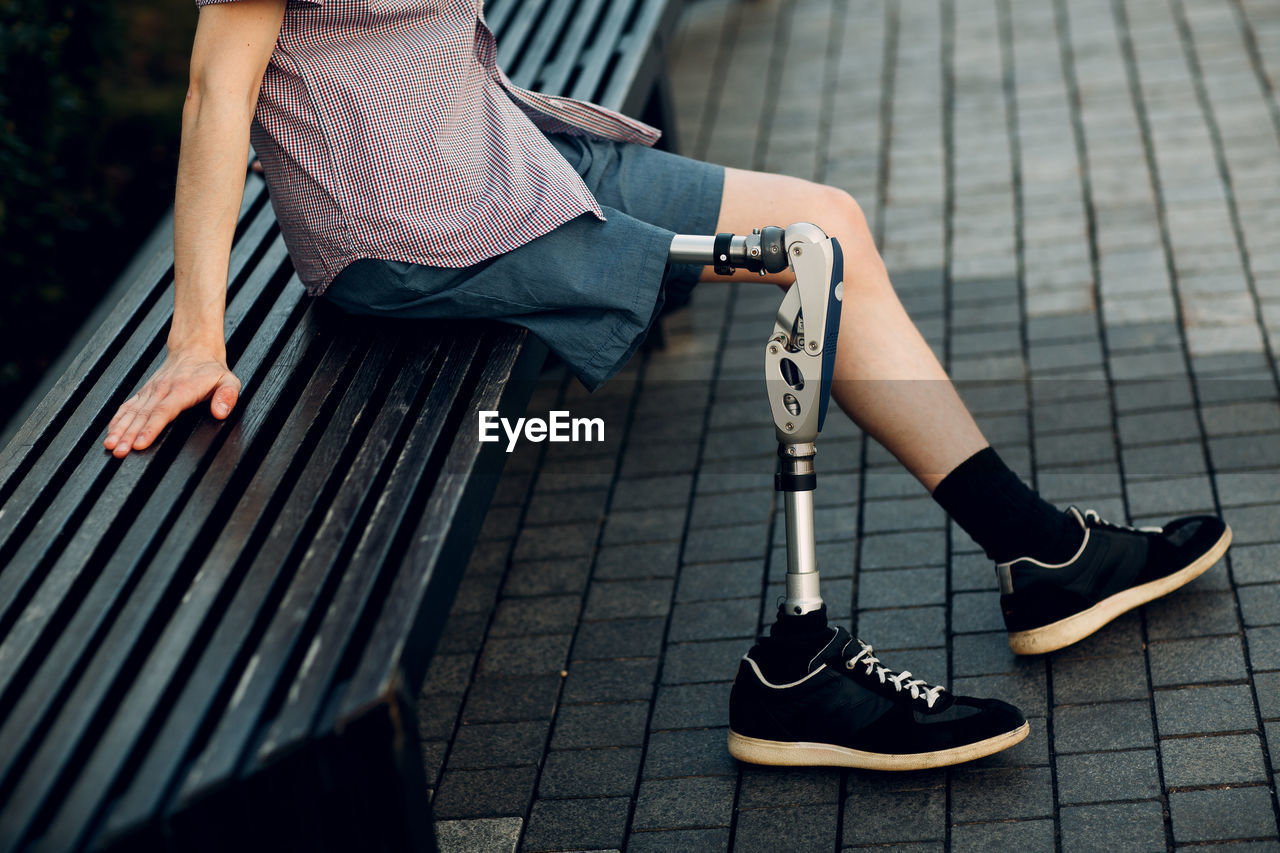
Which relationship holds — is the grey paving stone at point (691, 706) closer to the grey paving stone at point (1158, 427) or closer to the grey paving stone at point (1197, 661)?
the grey paving stone at point (1197, 661)

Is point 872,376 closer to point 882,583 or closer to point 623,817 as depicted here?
point 882,583

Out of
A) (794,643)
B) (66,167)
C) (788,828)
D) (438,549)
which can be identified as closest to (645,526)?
(794,643)

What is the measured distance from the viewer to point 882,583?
9.14 ft

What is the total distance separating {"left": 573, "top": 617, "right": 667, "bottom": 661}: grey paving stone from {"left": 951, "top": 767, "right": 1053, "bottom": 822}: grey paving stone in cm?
71

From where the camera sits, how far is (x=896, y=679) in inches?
88.8

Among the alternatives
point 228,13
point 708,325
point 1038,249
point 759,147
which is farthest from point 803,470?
point 759,147

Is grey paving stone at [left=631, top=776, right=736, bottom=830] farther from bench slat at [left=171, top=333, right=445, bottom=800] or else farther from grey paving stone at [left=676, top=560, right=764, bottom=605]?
bench slat at [left=171, top=333, right=445, bottom=800]

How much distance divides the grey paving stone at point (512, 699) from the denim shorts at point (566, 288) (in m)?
0.69

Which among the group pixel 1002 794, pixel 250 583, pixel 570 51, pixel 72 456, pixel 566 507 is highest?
pixel 250 583

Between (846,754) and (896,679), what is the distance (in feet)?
0.51

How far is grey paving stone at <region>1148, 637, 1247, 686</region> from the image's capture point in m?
2.39

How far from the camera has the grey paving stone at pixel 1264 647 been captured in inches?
94.1

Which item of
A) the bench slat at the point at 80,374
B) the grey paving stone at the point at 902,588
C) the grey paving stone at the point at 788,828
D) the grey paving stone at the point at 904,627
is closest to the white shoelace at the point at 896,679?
the grey paving stone at the point at 788,828

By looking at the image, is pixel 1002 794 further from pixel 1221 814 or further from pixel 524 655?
pixel 524 655
